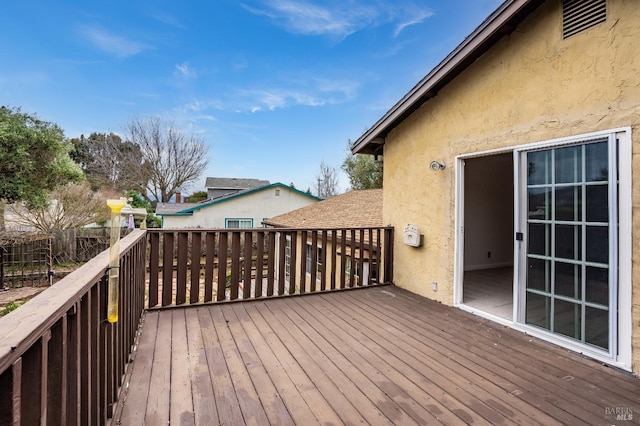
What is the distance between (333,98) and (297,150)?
317 inches

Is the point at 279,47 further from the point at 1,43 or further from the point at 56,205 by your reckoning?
the point at 56,205

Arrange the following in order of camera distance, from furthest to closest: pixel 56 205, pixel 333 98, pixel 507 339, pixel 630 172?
1. pixel 333 98
2. pixel 56 205
3. pixel 507 339
4. pixel 630 172

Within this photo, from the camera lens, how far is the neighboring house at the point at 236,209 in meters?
16.1

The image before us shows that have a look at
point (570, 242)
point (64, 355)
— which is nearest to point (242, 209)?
point (570, 242)

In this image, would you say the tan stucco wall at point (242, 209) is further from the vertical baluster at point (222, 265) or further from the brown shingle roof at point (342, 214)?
the vertical baluster at point (222, 265)

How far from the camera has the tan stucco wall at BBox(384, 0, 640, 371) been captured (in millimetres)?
2490

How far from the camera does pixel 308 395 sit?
2.10 metres

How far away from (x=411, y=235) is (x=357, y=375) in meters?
2.48

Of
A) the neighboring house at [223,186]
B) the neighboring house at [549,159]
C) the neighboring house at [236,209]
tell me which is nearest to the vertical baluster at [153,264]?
the neighboring house at [549,159]

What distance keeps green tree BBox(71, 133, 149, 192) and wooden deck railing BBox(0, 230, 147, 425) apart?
23927mm

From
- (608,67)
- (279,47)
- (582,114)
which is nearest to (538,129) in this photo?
(582,114)

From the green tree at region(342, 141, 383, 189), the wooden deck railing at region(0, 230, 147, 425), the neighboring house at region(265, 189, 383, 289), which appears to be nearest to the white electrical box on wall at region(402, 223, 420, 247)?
the neighboring house at region(265, 189, 383, 289)

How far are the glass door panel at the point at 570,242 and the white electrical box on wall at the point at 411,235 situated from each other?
1465 millimetres

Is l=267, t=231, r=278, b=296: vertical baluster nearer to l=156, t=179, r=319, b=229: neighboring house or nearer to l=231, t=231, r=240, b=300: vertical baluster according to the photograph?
l=231, t=231, r=240, b=300: vertical baluster
